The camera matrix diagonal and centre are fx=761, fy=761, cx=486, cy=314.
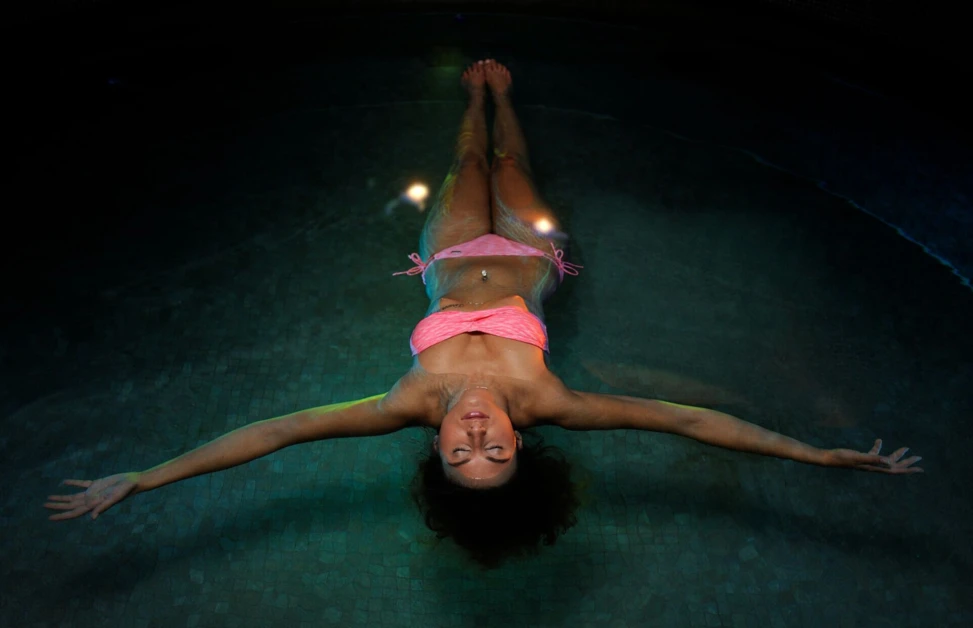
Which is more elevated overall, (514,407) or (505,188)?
(505,188)

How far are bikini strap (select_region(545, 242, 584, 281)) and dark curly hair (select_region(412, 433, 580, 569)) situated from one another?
0.92m

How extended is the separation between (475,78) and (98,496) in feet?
10.1

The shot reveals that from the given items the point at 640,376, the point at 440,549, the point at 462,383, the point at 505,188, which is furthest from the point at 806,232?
the point at 440,549

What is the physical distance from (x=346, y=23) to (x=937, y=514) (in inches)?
174

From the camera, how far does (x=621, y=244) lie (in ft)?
13.3

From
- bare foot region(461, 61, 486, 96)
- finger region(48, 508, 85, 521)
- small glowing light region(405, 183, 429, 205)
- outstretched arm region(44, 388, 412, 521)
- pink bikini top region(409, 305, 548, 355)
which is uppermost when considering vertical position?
bare foot region(461, 61, 486, 96)

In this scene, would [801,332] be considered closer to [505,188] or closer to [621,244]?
[621,244]

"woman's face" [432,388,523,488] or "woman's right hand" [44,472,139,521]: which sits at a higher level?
"woman's face" [432,388,523,488]

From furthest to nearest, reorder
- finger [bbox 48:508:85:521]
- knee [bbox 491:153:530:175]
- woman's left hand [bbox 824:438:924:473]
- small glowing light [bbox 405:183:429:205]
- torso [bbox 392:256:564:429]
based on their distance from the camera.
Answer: small glowing light [bbox 405:183:429:205] → knee [bbox 491:153:530:175] → torso [bbox 392:256:564:429] → woman's left hand [bbox 824:438:924:473] → finger [bbox 48:508:85:521]

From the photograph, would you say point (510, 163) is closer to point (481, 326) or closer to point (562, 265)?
point (562, 265)

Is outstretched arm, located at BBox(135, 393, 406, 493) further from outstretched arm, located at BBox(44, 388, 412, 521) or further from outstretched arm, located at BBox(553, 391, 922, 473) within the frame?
outstretched arm, located at BBox(553, 391, 922, 473)

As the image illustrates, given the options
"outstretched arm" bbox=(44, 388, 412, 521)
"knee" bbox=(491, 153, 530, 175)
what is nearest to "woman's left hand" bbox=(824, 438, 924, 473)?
"outstretched arm" bbox=(44, 388, 412, 521)

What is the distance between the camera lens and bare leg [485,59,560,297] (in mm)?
3604

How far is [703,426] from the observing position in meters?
2.74
